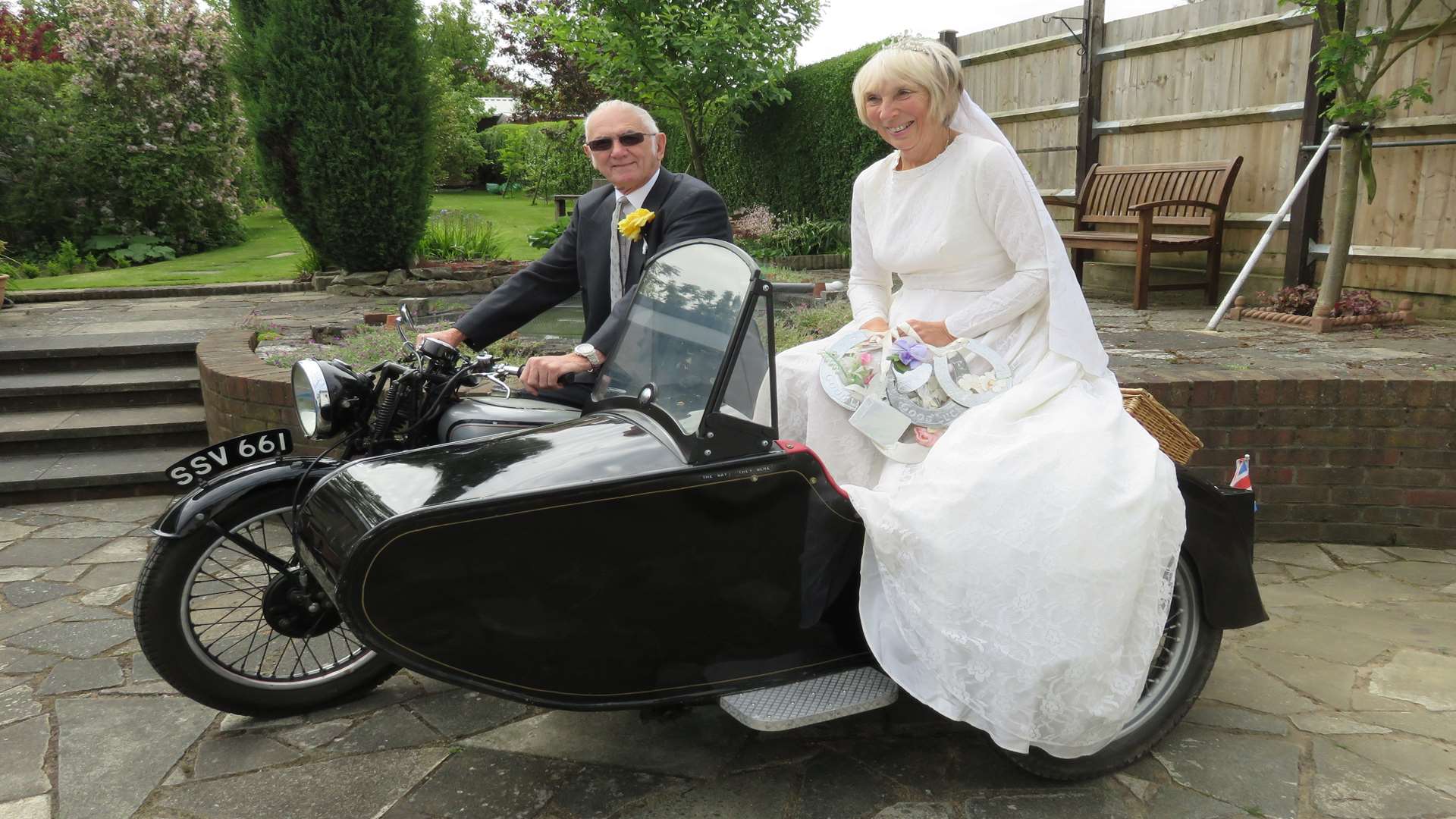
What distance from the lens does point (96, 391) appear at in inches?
247

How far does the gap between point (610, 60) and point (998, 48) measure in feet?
13.8

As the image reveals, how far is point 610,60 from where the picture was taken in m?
11.7

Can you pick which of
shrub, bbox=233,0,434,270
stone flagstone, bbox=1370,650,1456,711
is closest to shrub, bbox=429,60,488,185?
shrub, bbox=233,0,434,270

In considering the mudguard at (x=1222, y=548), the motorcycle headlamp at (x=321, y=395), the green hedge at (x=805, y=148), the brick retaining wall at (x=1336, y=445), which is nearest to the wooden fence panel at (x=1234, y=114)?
the green hedge at (x=805, y=148)

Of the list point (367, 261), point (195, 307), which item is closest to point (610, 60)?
point (367, 261)

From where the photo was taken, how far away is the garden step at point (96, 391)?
245 inches

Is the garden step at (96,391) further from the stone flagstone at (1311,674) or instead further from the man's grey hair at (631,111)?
the stone flagstone at (1311,674)

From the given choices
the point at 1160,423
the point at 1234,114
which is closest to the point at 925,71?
the point at 1160,423

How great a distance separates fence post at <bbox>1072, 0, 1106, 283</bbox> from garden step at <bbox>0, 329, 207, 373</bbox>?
711cm

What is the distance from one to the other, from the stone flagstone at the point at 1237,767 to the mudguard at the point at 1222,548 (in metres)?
0.34

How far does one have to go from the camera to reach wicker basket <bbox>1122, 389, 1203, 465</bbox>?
279cm

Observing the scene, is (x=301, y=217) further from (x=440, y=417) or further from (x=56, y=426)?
(x=440, y=417)

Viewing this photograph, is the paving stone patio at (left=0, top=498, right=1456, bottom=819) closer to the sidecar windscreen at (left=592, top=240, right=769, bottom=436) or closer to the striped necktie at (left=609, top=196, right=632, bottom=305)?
the sidecar windscreen at (left=592, top=240, right=769, bottom=436)

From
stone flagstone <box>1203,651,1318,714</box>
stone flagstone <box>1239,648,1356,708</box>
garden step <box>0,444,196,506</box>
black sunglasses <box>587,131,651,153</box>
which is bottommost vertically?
stone flagstone <box>1239,648,1356,708</box>
